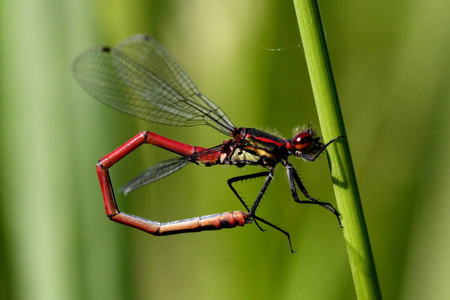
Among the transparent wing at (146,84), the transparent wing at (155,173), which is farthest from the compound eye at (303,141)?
the transparent wing at (155,173)

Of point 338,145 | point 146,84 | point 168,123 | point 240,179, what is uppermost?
point 146,84

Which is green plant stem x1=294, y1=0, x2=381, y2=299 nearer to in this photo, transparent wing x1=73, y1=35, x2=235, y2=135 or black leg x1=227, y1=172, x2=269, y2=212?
black leg x1=227, y1=172, x2=269, y2=212

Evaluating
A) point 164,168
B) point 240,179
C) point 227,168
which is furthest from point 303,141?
point 164,168

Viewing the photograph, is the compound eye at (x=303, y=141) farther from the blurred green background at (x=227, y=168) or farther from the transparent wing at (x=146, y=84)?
the transparent wing at (x=146, y=84)

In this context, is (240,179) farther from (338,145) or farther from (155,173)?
(338,145)

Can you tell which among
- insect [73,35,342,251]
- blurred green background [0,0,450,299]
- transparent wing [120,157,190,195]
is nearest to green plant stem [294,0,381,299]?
insect [73,35,342,251]

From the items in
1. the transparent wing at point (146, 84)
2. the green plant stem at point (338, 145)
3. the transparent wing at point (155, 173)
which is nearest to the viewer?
the green plant stem at point (338, 145)
